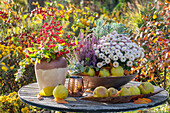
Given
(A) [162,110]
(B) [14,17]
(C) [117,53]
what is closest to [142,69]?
(A) [162,110]

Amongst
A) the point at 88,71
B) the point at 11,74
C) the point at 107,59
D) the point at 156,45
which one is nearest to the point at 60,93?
the point at 88,71

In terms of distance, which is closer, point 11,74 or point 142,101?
point 142,101

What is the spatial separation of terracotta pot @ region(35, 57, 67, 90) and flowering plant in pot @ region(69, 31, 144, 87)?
152 millimetres

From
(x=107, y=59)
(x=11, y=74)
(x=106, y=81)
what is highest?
(x=107, y=59)

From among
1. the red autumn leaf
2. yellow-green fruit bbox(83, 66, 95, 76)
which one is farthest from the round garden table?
yellow-green fruit bbox(83, 66, 95, 76)

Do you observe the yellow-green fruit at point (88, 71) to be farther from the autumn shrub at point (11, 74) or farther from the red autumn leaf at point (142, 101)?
the autumn shrub at point (11, 74)

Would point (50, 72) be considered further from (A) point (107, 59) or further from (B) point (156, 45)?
(B) point (156, 45)

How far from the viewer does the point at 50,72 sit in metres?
1.79

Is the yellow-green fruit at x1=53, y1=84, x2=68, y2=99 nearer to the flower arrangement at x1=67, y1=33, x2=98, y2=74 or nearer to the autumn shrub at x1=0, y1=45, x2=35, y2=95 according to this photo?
the flower arrangement at x1=67, y1=33, x2=98, y2=74

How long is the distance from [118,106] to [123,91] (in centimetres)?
17

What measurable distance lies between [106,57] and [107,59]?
2 centimetres

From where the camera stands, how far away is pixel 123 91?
5.27 ft

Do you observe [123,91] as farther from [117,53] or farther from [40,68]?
[40,68]

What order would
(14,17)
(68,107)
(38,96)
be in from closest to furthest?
(68,107), (38,96), (14,17)
